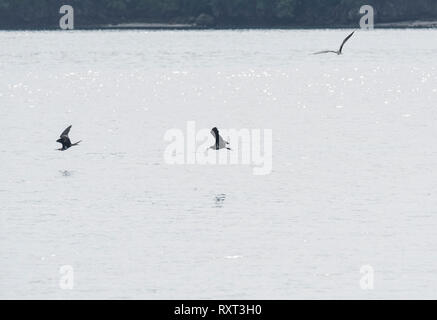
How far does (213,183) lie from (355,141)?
553 inches

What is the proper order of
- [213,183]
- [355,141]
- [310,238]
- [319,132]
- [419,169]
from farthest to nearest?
[319,132]
[355,141]
[419,169]
[213,183]
[310,238]

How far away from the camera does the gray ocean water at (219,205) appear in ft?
91.1

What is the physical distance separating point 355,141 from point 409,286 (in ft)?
86.5

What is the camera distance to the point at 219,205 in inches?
1435

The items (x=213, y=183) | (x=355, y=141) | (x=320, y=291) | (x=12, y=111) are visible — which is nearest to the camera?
(x=320, y=291)

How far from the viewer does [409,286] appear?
27.0 metres

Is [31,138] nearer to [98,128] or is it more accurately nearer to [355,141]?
[98,128]

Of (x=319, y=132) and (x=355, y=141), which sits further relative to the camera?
(x=319, y=132)

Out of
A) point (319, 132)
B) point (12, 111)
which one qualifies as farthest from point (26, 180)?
point (12, 111)

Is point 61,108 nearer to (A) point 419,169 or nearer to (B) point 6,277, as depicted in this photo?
(A) point 419,169

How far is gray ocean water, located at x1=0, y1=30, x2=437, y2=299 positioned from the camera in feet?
91.1
